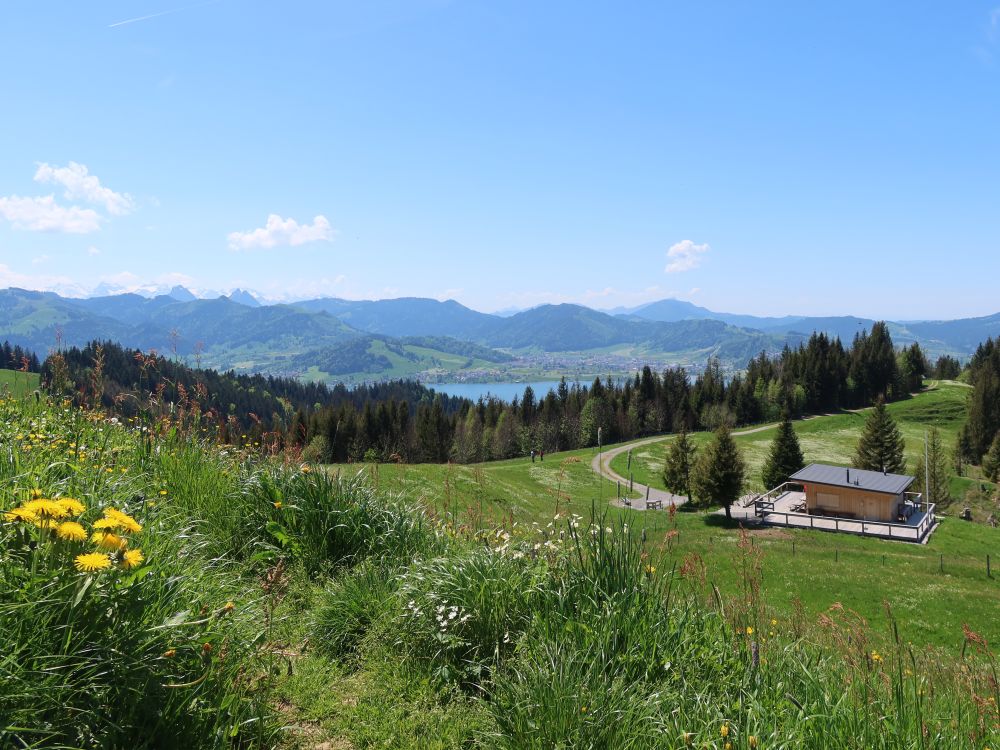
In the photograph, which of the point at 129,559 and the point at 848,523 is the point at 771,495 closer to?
the point at 848,523

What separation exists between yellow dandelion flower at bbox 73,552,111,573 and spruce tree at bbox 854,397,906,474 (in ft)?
228

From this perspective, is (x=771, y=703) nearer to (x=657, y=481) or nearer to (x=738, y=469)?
(x=738, y=469)

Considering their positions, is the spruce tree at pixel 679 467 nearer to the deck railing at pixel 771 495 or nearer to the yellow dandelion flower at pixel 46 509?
the deck railing at pixel 771 495

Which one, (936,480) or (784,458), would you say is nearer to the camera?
(936,480)

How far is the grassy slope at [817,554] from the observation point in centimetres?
1239

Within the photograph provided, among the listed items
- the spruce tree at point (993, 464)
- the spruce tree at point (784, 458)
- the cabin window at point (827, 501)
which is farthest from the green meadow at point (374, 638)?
the spruce tree at point (993, 464)

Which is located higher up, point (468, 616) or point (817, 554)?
point (468, 616)

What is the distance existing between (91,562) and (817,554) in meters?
35.2

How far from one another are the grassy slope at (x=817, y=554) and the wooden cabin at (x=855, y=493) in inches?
139

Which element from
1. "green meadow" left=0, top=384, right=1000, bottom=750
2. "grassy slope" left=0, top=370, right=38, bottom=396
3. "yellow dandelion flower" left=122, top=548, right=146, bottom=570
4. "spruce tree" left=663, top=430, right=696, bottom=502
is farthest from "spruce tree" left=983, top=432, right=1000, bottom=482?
"yellow dandelion flower" left=122, top=548, right=146, bottom=570

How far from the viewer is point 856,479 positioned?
45.8 metres

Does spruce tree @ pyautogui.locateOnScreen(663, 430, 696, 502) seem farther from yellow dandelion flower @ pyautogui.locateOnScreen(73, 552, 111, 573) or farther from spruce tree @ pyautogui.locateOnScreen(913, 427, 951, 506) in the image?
yellow dandelion flower @ pyautogui.locateOnScreen(73, 552, 111, 573)

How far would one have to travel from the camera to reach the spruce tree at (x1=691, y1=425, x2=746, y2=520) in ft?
138

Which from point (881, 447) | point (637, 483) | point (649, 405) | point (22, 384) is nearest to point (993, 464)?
point (881, 447)
